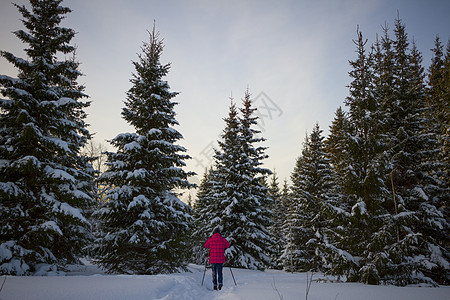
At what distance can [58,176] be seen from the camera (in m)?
8.99

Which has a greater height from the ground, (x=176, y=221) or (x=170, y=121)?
(x=170, y=121)

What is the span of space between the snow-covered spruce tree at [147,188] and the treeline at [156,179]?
2.4 inches

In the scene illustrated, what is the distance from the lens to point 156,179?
12578 mm

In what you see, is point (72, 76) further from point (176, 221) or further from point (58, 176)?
point (176, 221)

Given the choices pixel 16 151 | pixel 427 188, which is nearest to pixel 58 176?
pixel 16 151

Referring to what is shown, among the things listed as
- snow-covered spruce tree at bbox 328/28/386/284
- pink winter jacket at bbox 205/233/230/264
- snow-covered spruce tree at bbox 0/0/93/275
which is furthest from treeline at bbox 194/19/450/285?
snow-covered spruce tree at bbox 0/0/93/275

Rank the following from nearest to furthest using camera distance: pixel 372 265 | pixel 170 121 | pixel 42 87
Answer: pixel 372 265
pixel 42 87
pixel 170 121

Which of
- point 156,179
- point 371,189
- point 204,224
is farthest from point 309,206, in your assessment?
point 156,179

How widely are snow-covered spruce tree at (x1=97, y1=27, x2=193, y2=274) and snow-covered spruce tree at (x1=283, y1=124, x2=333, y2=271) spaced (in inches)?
440

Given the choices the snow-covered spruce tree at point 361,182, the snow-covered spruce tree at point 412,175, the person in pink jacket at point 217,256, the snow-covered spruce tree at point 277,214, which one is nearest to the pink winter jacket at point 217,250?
the person in pink jacket at point 217,256

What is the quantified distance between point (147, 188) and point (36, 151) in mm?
4832

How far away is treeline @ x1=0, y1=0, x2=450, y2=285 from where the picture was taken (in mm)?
8891

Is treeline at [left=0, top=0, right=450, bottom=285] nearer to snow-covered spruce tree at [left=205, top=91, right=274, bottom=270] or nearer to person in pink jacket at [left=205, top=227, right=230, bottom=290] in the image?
snow-covered spruce tree at [left=205, top=91, right=274, bottom=270]

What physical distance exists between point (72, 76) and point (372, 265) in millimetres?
14408
